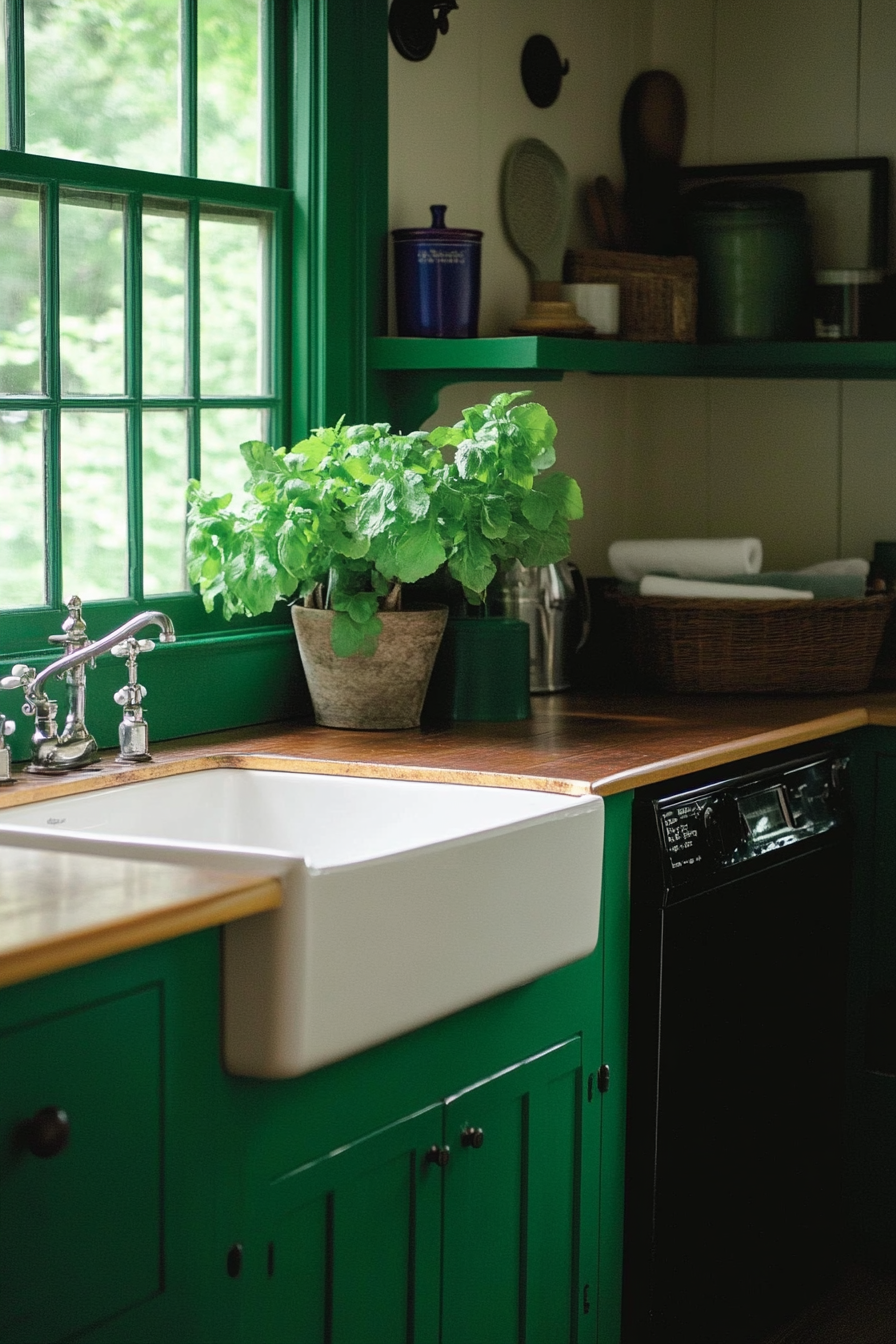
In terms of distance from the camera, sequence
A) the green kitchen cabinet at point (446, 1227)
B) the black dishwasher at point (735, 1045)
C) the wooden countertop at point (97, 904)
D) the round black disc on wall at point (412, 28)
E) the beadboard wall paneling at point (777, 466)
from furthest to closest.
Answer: the beadboard wall paneling at point (777, 466) < the round black disc on wall at point (412, 28) < the black dishwasher at point (735, 1045) < the green kitchen cabinet at point (446, 1227) < the wooden countertop at point (97, 904)

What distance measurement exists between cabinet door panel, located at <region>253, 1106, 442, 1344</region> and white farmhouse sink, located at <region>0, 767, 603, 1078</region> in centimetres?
16

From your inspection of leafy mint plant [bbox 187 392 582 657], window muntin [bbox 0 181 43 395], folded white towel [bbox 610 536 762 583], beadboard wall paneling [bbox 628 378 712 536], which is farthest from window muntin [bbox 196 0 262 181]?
beadboard wall paneling [bbox 628 378 712 536]

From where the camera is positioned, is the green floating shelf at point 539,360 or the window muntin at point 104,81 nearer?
the window muntin at point 104,81

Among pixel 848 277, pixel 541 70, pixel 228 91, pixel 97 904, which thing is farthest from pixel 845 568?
pixel 97 904

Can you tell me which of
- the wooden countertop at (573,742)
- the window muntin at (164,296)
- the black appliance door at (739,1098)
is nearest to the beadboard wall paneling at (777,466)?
the wooden countertop at (573,742)

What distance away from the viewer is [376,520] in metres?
2.66

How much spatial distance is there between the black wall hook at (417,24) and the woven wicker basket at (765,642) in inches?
43.3

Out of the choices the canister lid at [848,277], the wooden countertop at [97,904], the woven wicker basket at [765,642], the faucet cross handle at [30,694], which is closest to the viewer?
the wooden countertop at [97,904]

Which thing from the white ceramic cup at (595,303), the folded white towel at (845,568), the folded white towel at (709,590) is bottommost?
the folded white towel at (709,590)

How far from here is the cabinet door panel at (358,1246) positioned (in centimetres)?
189

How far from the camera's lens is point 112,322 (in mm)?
2691

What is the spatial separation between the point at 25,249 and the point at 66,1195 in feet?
4.79

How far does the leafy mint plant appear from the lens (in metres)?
2.67

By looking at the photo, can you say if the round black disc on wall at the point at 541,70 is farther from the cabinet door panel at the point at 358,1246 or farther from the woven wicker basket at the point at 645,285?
the cabinet door panel at the point at 358,1246
